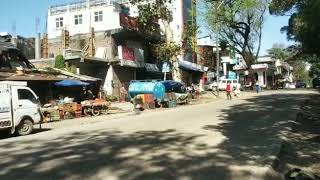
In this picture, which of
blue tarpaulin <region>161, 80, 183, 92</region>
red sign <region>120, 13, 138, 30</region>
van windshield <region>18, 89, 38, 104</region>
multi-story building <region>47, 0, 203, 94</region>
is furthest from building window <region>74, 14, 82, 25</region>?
van windshield <region>18, 89, 38, 104</region>

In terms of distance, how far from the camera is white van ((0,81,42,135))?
1947cm

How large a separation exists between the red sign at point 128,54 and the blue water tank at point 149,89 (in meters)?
6.50

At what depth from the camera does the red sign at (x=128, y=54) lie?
46.6 metres

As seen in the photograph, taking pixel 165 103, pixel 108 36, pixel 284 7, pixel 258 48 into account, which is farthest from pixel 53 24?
pixel 258 48

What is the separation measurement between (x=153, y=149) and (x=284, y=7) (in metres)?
24.9

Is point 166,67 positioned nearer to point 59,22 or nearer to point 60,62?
point 60,62

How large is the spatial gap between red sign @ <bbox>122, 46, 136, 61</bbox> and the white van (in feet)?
83.9

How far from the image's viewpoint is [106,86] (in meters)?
45.7

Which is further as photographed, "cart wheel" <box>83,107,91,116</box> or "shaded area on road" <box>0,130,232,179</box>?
"cart wheel" <box>83,107,91,116</box>

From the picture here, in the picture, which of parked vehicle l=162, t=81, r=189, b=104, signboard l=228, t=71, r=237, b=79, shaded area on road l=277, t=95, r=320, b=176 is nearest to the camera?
shaded area on road l=277, t=95, r=320, b=176

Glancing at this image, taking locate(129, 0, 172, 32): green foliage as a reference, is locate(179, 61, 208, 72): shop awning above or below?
below

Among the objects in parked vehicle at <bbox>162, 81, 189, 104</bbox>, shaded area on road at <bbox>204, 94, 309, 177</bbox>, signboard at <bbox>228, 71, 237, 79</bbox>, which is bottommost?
shaded area on road at <bbox>204, 94, 309, 177</bbox>

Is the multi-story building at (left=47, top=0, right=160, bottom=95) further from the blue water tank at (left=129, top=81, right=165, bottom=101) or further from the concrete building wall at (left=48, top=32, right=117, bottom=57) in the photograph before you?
the blue water tank at (left=129, top=81, right=165, bottom=101)

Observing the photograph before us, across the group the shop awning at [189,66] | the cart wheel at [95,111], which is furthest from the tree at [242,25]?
the cart wheel at [95,111]
